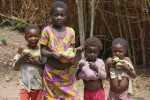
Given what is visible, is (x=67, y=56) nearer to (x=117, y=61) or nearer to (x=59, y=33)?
(x=59, y=33)

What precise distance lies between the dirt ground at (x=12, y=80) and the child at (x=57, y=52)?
5.36 ft

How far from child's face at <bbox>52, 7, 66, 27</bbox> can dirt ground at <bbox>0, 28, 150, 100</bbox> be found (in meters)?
1.88

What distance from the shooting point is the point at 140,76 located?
690cm

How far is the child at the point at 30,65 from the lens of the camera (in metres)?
4.53

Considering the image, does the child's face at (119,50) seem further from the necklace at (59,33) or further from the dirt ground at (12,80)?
the dirt ground at (12,80)

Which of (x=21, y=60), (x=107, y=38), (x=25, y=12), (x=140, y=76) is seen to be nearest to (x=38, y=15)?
(x=25, y=12)

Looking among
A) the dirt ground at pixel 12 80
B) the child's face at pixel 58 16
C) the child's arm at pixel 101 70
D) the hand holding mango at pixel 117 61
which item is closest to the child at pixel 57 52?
the child's face at pixel 58 16

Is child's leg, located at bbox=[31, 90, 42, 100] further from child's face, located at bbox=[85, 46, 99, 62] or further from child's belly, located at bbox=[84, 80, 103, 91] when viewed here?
child's face, located at bbox=[85, 46, 99, 62]

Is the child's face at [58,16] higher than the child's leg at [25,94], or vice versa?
the child's face at [58,16]

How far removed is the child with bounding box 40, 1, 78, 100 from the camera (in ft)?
14.5

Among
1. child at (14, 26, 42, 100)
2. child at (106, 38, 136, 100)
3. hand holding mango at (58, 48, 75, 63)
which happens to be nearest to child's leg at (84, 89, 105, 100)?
child at (106, 38, 136, 100)

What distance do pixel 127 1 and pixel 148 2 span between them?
0.41m

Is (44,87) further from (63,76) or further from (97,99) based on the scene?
(97,99)

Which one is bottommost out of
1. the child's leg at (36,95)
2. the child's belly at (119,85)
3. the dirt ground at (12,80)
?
the dirt ground at (12,80)
